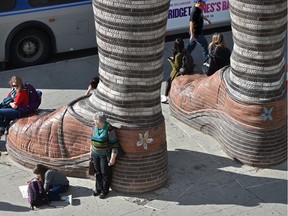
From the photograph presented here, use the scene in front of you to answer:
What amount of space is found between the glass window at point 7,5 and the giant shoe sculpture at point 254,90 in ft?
16.3

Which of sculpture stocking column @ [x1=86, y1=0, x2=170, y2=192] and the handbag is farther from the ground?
sculpture stocking column @ [x1=86, y1=0, x2=170, y2=192]

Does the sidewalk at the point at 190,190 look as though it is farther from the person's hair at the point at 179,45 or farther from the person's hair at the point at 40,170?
the person's hair at the point at 179,45

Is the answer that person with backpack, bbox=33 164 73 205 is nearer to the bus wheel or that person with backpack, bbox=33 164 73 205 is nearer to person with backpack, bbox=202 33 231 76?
person with backpack, bbox=202 33 231 76

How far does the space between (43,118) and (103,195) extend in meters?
1.67

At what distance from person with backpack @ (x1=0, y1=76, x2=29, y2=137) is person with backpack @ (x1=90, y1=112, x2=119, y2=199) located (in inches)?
74.6

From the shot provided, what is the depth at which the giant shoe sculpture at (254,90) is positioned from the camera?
1199 centimetres

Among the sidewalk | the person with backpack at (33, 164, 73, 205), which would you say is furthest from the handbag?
the person with backpack at (33, 164, 73, 205)

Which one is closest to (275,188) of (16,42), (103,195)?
(103,195)

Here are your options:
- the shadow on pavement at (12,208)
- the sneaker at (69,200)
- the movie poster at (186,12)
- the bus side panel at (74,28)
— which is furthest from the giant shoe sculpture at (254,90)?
the movie poster at (186,12)

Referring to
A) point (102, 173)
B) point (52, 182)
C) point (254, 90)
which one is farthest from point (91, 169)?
point (254, 90)

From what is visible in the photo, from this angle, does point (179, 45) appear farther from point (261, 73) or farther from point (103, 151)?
point (103, 151)

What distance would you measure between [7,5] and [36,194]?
581 cm

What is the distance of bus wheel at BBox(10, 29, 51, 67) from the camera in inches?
663

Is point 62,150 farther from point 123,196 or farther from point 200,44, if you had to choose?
point 200,44
